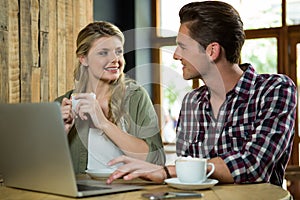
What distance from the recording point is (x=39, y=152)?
4.93ft

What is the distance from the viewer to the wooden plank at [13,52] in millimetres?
3072

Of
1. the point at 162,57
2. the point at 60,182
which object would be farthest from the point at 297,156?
the point at 60,182

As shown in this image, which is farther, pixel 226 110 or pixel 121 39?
pixel 121 39

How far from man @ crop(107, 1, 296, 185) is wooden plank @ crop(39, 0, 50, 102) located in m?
1.51

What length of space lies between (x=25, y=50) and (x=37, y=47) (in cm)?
17

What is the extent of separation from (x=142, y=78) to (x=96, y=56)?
3.63 metres

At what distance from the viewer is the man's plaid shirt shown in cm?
176

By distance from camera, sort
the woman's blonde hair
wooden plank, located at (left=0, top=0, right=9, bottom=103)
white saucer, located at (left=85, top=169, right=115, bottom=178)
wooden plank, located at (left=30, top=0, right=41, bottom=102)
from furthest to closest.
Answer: wooden plank, located at (left=30, top=0, right=41, bottom=102)
wooden plank, located at (left=0, top=0, right=9, bottom=103)
the woman's blonde hair
white saucer, located at (left=85, top=169, right=115, bottom=178)

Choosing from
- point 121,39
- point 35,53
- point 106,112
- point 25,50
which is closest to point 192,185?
point 106,112

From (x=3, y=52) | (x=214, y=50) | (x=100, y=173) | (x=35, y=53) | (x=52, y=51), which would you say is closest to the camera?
(x=100, y=173)

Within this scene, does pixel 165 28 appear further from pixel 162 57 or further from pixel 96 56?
pixel 96 56

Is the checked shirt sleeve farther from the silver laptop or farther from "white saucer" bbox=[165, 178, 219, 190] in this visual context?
the silver laptop

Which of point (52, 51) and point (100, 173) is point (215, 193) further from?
point (52, 51)

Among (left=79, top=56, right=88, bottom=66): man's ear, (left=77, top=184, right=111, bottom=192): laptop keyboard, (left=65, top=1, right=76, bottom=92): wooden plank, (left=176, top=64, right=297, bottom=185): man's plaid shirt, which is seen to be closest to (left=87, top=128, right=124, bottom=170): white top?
(left=176, top=64, right=297, bottom=185): man's plaid shirt
